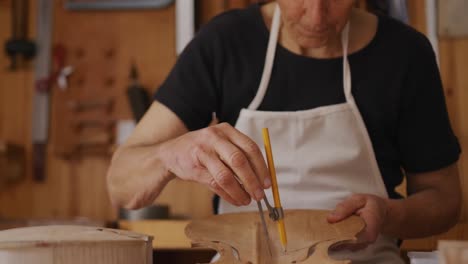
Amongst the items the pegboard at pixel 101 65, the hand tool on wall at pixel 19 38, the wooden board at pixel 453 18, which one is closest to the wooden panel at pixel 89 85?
the pegboard at pixel 101 65

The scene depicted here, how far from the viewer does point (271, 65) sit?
1.41 m

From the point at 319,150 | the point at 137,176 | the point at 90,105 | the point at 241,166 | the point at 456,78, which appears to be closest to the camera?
the point at 241,166

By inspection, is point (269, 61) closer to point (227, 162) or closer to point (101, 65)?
point (227, 162)

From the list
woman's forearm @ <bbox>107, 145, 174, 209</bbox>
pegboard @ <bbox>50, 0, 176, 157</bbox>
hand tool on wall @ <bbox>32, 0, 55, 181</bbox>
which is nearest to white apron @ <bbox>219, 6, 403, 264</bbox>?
woman's forearm @ <bbox>107, 145, 174, 209</bbox>

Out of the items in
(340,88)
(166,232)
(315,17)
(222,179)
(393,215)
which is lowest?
(166,232)

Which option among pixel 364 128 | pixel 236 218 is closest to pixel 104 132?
pixel 364 128

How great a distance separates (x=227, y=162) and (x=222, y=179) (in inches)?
1.1

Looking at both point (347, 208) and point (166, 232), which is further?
point (166, 232)

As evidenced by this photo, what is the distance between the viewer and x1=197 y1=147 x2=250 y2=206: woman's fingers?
3.01 ft

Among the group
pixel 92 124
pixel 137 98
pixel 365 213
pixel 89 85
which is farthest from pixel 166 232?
pixel 365 213

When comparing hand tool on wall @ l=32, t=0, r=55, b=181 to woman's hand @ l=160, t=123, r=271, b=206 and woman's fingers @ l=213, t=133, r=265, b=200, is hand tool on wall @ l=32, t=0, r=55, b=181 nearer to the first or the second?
woman's hand @ l=160, t=123, r=271, b=206

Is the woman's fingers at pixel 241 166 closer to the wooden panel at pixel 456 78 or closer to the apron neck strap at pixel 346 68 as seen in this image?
the apron neck strap at pixel 346 68

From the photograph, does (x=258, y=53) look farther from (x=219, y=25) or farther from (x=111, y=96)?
(x=111, y=96)

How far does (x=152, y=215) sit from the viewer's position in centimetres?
222
